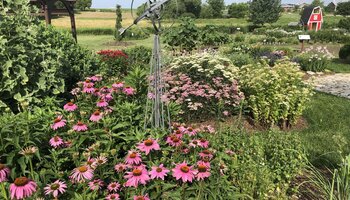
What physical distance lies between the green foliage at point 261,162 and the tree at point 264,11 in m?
47.1

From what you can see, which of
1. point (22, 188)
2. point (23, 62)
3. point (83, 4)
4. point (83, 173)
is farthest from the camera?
point (83, 4)

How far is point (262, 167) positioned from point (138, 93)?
1847 millimetres

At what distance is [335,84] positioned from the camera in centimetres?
994

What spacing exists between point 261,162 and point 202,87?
2.91 metres

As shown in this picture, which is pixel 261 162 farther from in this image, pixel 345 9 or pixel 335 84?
pixel 345 9

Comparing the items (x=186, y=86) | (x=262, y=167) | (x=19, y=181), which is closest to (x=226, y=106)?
(x=186, y=86)

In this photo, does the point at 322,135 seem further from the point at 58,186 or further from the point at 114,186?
the point at 58,186

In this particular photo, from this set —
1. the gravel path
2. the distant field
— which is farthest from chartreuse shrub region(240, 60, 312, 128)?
the distant field

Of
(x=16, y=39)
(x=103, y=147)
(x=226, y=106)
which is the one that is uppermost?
(x=16, y=39)

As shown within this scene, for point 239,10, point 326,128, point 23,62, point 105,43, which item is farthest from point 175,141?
point 239,10

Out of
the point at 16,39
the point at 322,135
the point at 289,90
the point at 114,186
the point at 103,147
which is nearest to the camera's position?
the point at 114,186

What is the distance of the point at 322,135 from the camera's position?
5273 millimetres

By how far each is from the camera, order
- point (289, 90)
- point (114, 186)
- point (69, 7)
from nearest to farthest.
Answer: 1. point (114, 186)
2. point (289, 90)
3. point (69, 7)

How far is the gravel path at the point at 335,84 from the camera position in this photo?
28.9 feet
